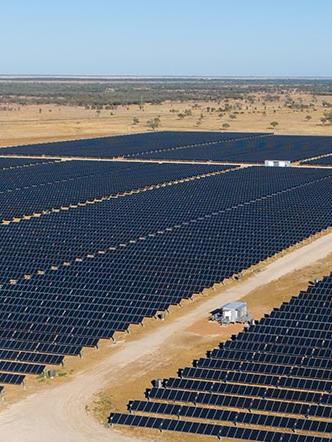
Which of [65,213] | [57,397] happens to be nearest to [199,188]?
[65,213]

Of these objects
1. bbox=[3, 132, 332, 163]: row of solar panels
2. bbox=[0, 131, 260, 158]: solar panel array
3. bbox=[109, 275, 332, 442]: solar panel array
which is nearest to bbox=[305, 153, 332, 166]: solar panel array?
bbox=[3, 132, 332, 163]: row of solar panels

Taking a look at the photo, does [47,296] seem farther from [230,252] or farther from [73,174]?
[73,174]

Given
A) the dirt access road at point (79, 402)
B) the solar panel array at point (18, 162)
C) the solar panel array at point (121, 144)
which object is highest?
the dirt access road at point (79, 402)

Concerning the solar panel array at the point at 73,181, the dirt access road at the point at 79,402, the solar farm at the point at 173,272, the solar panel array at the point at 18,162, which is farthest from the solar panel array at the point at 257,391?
the solar panel array at the point at 18,162

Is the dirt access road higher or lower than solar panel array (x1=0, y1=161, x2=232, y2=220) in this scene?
higher

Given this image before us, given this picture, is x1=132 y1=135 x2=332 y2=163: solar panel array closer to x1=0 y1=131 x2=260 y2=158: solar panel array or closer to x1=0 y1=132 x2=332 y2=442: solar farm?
x1=0 y1=131 x2=260 y2=158: solar panel array

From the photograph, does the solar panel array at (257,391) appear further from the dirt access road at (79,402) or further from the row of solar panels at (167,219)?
the row of solar panels at (167,219)
